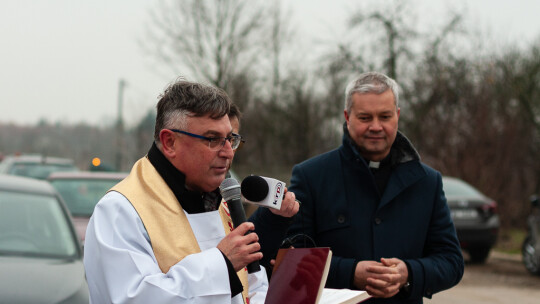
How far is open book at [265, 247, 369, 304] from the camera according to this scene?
7.98ft

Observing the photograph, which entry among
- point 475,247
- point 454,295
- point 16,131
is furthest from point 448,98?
point 16,131

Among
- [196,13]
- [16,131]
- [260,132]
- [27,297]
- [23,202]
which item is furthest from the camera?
[16,131]

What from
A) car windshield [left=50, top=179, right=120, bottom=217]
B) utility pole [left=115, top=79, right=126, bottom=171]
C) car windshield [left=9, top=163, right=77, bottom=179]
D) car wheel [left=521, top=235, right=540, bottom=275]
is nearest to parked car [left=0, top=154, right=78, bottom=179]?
car windshield [left=9, top=163, right=77, bottom=179]

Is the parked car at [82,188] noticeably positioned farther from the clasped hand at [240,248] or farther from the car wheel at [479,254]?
the car wheel at [479,254]

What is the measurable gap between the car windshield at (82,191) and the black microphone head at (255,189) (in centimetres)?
609

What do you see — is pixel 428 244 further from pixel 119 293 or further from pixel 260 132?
pixel 260 132

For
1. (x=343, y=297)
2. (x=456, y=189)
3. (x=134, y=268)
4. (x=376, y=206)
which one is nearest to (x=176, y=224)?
(x=134, y=268)

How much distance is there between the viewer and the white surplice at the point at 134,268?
2.08m

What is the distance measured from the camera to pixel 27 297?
4.09 metres

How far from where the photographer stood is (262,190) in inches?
99.0

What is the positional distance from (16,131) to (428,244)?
7076 centimetres

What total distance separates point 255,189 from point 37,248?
342 cm

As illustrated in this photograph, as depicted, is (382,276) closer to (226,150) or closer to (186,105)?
(226,150)

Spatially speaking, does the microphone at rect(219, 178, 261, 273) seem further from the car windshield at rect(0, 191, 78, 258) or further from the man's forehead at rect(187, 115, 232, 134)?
the car windshield at rect(0, 191, 78, 258)
